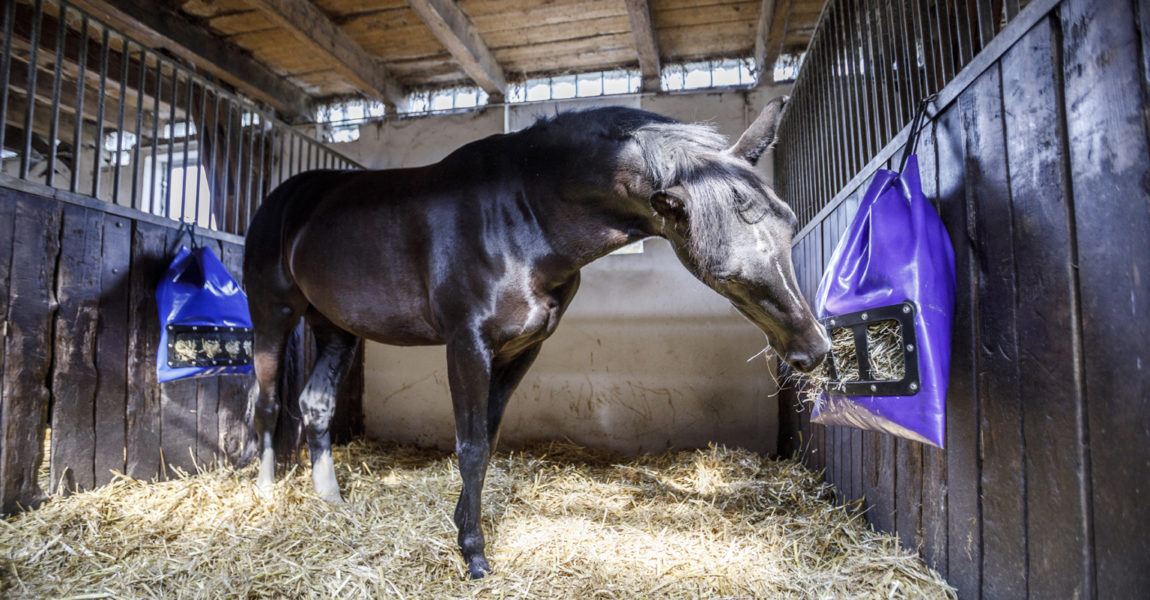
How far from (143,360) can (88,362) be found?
0.80 ft

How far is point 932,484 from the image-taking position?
1523 millimetres

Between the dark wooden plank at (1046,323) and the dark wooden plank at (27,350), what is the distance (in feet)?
10.3

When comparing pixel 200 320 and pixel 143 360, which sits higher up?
pixel 200 320

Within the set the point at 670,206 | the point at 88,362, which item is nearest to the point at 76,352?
the point at 88,362

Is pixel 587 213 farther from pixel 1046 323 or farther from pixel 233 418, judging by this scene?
pixel 233 418

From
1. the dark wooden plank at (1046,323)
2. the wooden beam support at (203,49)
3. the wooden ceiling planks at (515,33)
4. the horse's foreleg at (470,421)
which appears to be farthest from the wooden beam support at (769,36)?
the wooden beam support at (203,49)

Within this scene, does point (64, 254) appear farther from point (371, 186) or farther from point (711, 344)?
point (711, 344)

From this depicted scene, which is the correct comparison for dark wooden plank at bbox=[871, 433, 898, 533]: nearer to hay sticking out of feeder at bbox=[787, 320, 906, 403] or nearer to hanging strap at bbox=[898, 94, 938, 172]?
hay sticking out of feeder at bbox=[787, 320, 906, 403]

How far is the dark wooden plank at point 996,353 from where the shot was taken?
3.78 feet

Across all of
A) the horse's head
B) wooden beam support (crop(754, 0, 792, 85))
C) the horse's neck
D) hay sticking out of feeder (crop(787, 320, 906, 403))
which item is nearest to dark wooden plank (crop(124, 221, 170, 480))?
the horse's neck

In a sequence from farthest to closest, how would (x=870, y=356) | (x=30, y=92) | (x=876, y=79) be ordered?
(x=30, y=92) → (x=876, y=79) → (x=870, y=356)

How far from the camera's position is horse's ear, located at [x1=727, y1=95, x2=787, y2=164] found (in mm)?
1559

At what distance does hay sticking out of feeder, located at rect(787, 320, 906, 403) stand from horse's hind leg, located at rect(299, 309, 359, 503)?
213 cm

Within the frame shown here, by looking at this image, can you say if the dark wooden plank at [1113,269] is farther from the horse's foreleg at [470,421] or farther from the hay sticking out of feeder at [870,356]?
the horse's foreleg at [470,421]
